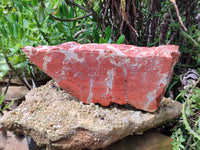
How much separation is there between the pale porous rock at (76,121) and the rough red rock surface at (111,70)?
0.06m

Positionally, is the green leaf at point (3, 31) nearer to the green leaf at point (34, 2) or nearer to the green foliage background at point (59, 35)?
the green foliage background at point (59, 35)

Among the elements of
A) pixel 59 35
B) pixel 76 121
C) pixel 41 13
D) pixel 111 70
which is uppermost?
pixel 41 13

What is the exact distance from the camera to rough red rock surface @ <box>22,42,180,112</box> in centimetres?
91

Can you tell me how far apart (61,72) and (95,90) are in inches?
7.4

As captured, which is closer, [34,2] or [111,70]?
[111,70]

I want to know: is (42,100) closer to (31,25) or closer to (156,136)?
(31,25)

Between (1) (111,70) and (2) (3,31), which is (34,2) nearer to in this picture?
(2) (3,31)

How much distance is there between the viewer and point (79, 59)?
3.22 ft

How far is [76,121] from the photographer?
926 mm

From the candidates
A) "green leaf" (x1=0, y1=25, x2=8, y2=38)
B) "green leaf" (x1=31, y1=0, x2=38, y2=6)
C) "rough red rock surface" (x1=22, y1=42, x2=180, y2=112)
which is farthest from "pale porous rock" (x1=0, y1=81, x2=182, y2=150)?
"green leaf" (x1=31, y1=0, x2=38, y2=6)

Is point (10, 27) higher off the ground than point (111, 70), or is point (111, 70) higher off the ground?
point (10, 27)

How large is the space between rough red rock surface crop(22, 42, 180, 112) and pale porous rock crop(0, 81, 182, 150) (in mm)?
57

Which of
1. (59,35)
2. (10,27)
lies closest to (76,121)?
(59,35)

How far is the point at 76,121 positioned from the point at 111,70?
0.91ft
